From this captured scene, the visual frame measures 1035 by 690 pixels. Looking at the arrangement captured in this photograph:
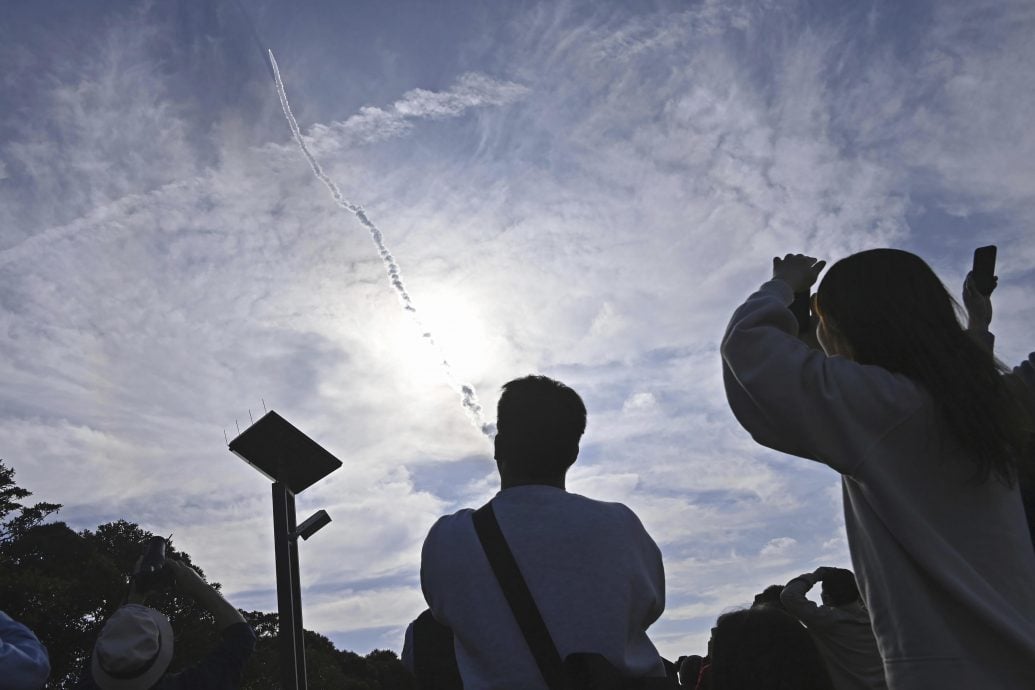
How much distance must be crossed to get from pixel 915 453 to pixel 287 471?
5299mm

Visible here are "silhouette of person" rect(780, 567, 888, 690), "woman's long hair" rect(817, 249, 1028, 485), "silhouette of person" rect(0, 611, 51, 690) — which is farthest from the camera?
"silhouette of person" rect(780, 567, 888, 690)

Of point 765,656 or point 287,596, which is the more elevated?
point 287,596

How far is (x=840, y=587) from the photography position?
17.3 ft

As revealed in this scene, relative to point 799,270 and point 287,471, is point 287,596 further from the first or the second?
point 799,270

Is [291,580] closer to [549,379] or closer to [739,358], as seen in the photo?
[549,379]

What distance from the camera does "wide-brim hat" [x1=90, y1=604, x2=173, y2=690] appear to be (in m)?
3.77

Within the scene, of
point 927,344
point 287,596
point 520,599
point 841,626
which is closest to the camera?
point 927,344

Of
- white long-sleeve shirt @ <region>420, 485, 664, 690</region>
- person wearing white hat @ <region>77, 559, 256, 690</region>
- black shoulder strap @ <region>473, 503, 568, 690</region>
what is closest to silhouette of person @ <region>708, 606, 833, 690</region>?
white long-sleeve shirt @ <region>420, 485, 664, 690</region>

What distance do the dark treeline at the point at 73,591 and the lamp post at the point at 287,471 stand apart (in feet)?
76.7

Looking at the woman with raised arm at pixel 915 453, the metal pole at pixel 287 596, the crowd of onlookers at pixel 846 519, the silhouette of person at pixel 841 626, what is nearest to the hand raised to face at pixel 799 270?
the crowd of onlookers at pixel 846 519

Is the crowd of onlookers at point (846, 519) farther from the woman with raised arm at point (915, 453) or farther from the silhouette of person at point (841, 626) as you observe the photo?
the silhouette of person at point (841, 626)

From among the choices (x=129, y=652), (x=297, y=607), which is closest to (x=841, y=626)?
(x=297, y=607)

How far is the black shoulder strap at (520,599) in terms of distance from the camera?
2508 mm

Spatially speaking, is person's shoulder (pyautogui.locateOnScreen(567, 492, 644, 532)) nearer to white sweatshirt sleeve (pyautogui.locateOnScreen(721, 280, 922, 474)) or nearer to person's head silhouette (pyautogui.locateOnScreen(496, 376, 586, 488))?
person's head silhouette (pyautogui.locateOnScreen(496, 376, 586, 488))
